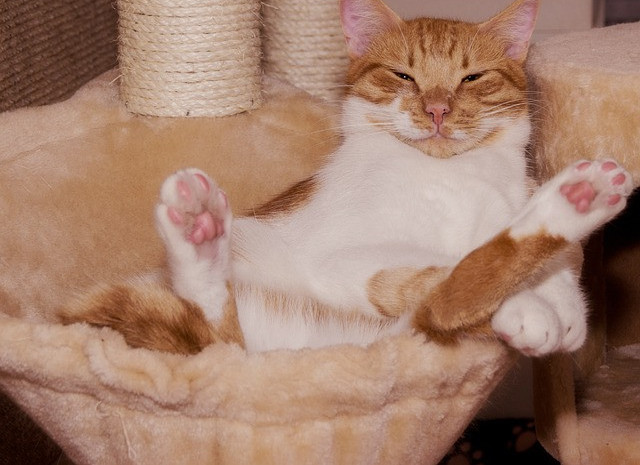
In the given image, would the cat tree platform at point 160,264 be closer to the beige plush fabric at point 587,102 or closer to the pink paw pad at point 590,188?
the pink paw pad at point 590,188

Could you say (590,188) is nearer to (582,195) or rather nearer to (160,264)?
(582,195)

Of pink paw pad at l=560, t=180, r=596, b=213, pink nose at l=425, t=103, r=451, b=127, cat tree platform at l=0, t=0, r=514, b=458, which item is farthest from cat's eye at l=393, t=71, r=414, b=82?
pink paw pad at l=560, t=180, r=596, b=213

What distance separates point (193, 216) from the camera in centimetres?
107

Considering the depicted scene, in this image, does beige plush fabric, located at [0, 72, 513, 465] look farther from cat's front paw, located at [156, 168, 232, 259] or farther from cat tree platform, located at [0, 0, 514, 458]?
cat's front paw, located at [156, 168, 232, 259]

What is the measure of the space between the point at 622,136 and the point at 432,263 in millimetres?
380

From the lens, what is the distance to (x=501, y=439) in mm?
2395

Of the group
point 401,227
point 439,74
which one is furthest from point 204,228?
point 439,74

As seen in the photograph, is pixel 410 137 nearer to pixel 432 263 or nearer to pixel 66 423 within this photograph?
pixel 432 263

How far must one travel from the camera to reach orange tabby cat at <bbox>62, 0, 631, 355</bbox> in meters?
1.01

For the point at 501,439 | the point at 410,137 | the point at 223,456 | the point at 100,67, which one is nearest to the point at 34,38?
the point at 100,67

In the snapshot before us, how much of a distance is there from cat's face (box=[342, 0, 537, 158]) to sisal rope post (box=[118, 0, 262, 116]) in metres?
0.24

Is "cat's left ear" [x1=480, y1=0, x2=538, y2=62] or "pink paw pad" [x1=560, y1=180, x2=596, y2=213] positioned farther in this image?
"cat's left ear" [x1=480, y1=0, x2=538, y2=62]

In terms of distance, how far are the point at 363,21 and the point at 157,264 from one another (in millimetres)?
623

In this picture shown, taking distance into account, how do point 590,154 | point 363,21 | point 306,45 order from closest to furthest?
point 590,154
point 363,21
point 306,45
